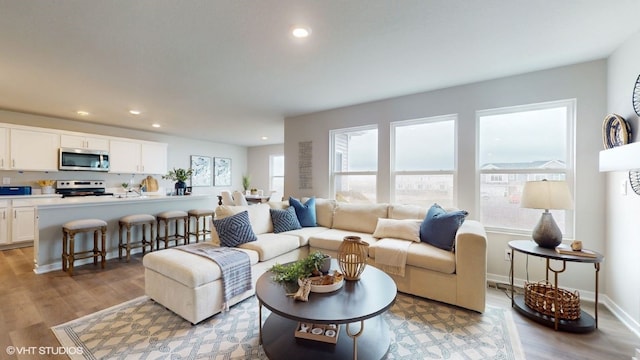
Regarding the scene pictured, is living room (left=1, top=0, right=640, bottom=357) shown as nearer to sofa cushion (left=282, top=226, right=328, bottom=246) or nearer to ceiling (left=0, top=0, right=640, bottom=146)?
ceiling (left=0, top=0, right=640, bottom=146)

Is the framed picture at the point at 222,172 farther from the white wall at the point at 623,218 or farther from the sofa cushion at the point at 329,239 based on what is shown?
the white wall at the point at 623,218

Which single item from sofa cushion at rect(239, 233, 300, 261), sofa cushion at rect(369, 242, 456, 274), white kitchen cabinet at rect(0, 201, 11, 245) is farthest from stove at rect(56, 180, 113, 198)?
sofa cushion at rect(369, 242, 456, 274)

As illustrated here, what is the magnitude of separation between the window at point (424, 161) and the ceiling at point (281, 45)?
545 millimetres

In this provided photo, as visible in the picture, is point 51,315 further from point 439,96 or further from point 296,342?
point 439,96

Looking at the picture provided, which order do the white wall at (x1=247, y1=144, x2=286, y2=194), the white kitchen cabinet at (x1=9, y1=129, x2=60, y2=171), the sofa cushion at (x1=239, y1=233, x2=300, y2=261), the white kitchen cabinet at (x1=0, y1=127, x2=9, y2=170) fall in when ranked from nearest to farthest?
the sofa cushion at (x1=239, y1=233, x2=300, y2=261)
the white kitchen cabinet at (x1=0, y1=127, x2=9, y2=170)
the white kitchen cabinet at (x1=9, y1=129, x2=60, y2=171)
the white wall at (x1=247, y1=144, x2=286, y2=194)

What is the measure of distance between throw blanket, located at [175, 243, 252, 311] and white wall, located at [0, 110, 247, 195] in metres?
4.72

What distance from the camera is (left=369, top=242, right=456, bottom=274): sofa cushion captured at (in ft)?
8.24

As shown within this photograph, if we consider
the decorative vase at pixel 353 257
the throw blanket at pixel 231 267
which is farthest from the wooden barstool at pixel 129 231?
the decorative vase at pixel 353 257

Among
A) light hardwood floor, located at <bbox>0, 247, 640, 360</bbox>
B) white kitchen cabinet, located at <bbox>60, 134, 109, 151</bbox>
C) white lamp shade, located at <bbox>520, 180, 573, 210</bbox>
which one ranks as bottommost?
light hardwood floor, located at <bbox>0, 247, 640, 360</bbox>

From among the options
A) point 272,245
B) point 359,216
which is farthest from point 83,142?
point 359,216

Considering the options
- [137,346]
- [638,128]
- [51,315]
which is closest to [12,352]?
[51,315]

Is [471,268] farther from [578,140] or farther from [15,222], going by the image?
[15,222]

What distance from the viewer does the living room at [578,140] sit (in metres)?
2.30

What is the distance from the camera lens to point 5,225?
14.6ft
